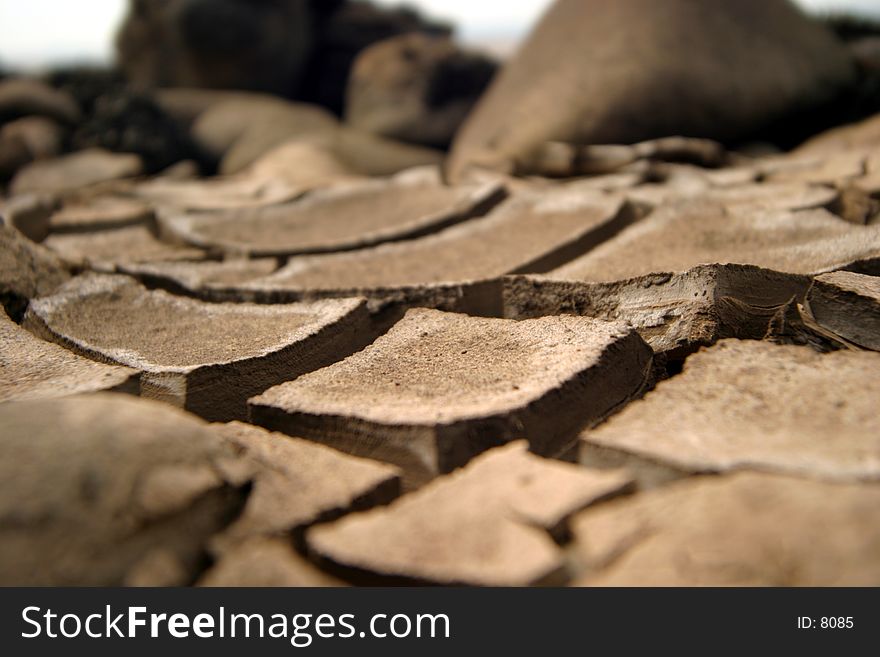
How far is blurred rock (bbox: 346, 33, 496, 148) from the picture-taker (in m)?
4.09

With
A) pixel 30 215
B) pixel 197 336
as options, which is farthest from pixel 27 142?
pixel 197 336

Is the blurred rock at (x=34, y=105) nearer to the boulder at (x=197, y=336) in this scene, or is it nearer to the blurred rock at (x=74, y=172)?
the blurred rock at (x=74, y=172)

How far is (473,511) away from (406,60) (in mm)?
3623

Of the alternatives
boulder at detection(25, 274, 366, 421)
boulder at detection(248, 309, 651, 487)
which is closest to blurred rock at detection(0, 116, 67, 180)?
boulder at detection(25, 274, 366, 421)

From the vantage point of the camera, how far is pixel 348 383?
1220 millimetres

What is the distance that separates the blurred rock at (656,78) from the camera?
309 centimetres

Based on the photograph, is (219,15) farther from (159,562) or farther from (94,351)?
(159,562)

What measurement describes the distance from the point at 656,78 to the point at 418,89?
1324 mm

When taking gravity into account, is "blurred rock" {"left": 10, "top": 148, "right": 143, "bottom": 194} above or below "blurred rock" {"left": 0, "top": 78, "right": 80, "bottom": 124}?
below

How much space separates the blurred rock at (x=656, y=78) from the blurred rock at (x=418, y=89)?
0.73 metres

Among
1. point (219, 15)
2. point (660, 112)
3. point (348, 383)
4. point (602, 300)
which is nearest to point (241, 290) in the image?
point (348, 383)

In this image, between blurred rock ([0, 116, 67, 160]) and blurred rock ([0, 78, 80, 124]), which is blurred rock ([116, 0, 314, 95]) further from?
blurred rock ([0, 116, 67, 160])

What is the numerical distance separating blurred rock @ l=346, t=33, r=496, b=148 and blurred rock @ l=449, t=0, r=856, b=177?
734 millimetres

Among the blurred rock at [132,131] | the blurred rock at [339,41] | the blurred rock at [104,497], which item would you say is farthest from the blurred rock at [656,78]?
the blurred rock at [339,41]
